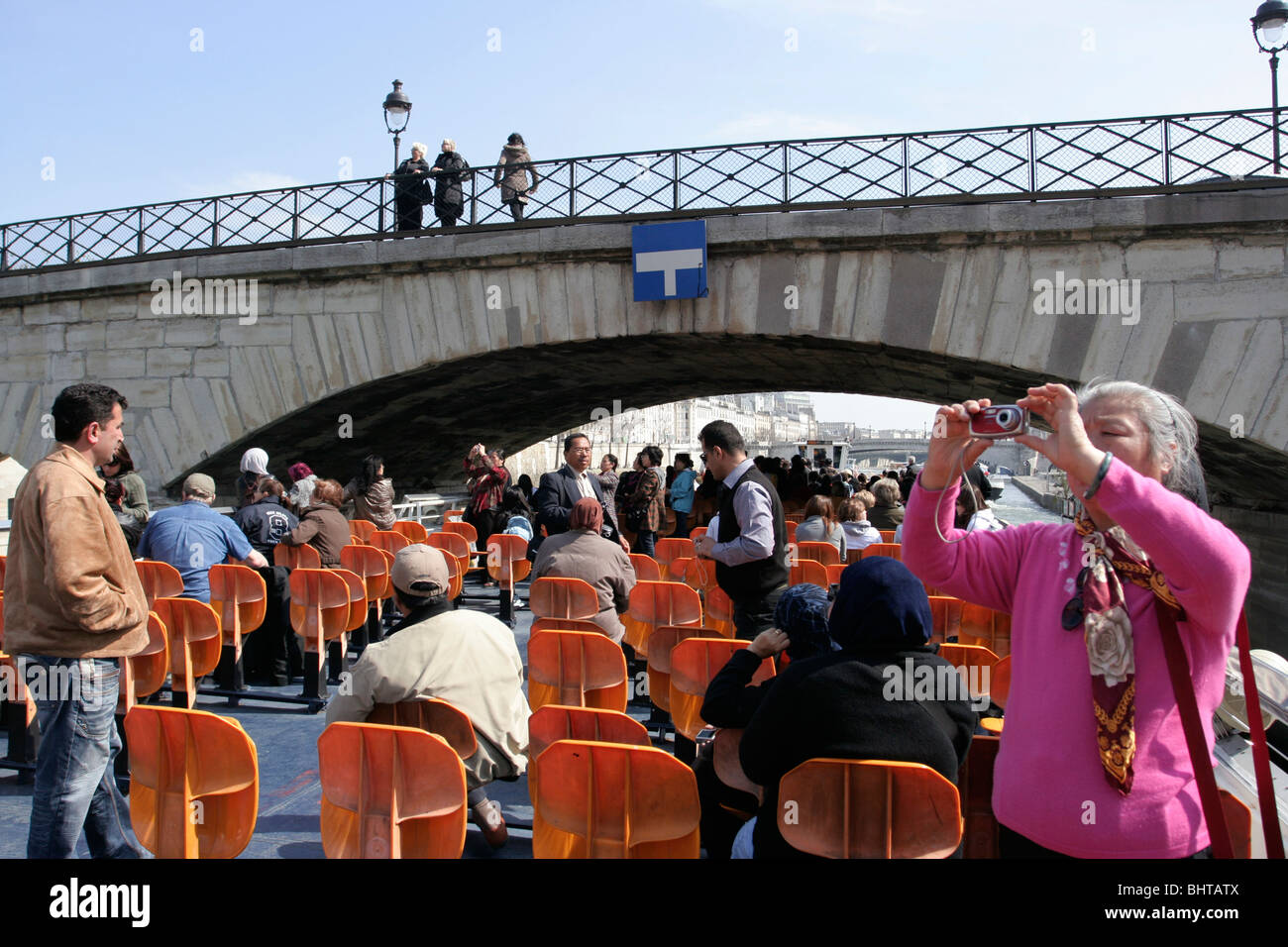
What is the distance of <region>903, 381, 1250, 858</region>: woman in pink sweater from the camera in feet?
5.27

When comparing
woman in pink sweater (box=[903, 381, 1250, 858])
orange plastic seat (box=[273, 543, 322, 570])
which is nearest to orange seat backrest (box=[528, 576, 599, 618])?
orange plastic seat (box=[273, 543, 322, 570])

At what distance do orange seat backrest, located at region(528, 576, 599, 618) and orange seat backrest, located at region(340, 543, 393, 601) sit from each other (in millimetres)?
2114

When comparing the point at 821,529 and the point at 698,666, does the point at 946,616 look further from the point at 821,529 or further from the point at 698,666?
the point at 821,529

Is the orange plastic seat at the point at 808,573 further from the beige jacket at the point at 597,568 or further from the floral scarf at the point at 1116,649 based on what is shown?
the floral scarf at the point at 1116,649

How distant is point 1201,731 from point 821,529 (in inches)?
242

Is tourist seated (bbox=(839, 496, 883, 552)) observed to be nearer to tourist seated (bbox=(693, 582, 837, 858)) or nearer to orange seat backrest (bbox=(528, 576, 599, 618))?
orange seat backrest (bbox=(528, 576, 599, 618))

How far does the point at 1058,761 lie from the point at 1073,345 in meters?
9.20

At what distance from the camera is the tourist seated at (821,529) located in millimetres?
7840

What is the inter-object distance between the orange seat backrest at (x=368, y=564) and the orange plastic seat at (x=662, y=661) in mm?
3096

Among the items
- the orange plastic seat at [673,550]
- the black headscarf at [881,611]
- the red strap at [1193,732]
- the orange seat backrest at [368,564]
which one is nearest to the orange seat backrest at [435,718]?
the black headscarf at [881,611]
